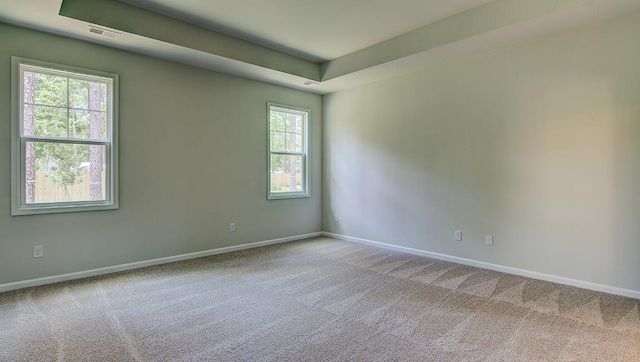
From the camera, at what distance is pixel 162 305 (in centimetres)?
294

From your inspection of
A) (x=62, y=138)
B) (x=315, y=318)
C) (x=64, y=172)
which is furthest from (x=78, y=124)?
(x=315, y=318)

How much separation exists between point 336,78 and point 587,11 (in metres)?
2.96

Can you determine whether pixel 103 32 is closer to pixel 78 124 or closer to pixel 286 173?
pixel 78 124

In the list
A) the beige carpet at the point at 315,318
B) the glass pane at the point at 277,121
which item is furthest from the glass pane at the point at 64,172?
the glass pane at the point at 277,121

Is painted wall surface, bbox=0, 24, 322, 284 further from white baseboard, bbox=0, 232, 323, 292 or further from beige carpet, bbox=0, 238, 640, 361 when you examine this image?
beige carpet, bbox=0, 238, 640, 361

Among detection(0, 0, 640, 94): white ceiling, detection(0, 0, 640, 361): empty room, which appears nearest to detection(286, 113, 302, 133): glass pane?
detection(0, 0, 640, 361): empty room

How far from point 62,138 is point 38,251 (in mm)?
1199

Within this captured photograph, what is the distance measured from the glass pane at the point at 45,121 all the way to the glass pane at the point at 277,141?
2.75 meters

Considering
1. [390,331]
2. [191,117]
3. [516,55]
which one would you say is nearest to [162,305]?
[390,331]

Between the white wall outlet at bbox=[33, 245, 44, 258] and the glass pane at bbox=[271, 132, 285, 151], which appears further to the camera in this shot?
the glass pane at bbox=[271, 132, 285, 151]

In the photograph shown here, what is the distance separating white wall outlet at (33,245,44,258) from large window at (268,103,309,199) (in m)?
2.86

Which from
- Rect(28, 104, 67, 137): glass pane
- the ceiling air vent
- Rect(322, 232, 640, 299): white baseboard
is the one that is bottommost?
Rect(322, 232, 640, 299): white baseboard

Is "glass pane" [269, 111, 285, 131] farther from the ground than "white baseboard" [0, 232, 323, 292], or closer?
farther from the ground

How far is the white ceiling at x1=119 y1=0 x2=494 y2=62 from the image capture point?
3336 millimetres
